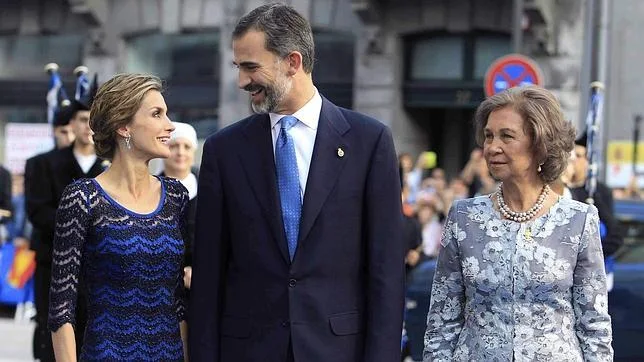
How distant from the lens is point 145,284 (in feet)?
17.3

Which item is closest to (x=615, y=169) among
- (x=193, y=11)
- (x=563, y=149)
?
(x=193, y=11)

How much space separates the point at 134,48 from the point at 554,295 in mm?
21616

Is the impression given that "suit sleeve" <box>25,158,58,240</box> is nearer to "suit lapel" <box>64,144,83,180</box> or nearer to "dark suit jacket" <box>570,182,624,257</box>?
"suit lapel" <box>64,144,83,180</box>

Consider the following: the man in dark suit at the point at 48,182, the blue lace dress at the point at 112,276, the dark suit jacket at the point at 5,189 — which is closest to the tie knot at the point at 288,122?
the blue lace dress at the point at 112,276

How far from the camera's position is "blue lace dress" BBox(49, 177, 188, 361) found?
5195 mm

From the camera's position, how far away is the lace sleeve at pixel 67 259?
518 cm

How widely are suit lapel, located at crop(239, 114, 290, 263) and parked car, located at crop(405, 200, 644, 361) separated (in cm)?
579

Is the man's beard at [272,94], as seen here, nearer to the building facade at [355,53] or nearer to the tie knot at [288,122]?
the tie knot at [288,122]

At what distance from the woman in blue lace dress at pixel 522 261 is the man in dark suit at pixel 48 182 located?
3613mm

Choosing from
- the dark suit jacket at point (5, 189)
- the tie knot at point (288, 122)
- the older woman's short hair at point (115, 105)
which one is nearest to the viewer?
the tie knot at point (288, 122)

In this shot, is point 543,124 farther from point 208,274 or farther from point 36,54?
point 36,54

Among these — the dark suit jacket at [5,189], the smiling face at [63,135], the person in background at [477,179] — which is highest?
the smiling face at [63,135]

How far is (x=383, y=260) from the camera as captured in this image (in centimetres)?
505

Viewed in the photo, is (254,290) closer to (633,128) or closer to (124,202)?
(124,202)
